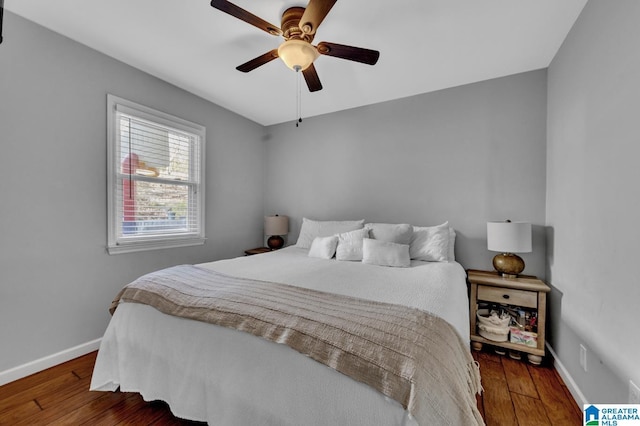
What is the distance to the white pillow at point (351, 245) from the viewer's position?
2.54m

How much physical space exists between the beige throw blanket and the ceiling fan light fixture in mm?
1499

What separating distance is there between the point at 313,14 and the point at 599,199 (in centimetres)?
192

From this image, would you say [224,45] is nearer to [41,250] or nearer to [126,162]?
[126,162]

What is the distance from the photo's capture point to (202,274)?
70.3 inches

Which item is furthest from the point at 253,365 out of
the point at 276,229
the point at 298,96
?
the point at 298,96

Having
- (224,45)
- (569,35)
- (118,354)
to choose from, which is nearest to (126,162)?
(224,45)

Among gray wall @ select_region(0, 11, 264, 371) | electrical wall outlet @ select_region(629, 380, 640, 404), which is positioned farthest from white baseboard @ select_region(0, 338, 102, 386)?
electrical wall outlet @ select_region(629, 380, 640, 404)

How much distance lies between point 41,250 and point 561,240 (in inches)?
155

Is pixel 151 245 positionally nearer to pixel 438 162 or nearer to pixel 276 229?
pixel 276 229

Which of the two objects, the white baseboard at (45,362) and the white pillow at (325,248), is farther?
the white pillow at (325,248)

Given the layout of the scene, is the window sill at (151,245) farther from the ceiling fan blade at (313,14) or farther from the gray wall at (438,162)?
the ceiling fan blade at (313,14)

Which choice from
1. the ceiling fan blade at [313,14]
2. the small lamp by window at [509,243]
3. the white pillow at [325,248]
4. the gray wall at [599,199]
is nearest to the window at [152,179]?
the white pillow at [325,248]

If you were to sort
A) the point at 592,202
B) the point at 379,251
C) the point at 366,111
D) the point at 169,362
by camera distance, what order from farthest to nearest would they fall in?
the point at 366,111, the point at 379,251, the point at 592,202, the point at 169,362

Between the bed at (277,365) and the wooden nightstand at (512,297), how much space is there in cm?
46
